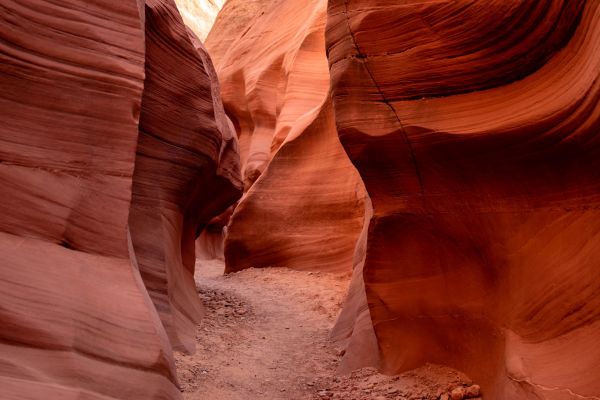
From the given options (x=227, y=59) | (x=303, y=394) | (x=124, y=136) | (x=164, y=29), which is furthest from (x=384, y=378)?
(x=227, y=59)

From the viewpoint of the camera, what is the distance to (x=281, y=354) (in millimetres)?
6332

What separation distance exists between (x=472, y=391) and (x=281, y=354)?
255cm

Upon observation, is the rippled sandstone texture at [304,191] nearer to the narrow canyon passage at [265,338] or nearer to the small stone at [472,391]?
the narrow canyon passage at [265,338]

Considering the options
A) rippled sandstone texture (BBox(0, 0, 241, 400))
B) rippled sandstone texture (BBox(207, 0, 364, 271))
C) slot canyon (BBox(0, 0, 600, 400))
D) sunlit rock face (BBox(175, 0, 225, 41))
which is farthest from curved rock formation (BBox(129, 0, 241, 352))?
sunlit rock face (BBox(175, 0, 225, 41))

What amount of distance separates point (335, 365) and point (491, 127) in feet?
9.89

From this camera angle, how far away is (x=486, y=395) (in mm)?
4148

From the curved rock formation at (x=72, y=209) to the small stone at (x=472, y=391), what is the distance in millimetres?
2111

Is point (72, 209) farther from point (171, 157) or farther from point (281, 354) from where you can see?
point (281, 354)

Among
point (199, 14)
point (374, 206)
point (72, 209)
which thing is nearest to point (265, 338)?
point (374, 206)

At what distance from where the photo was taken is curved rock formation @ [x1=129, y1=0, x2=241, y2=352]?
593 cm

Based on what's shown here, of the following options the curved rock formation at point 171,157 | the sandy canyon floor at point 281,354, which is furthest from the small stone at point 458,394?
the curved rock formation at point 171,157

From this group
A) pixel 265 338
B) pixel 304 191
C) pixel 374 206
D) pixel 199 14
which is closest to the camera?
pixel 374 206

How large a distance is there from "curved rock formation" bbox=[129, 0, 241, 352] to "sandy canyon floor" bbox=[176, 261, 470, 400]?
41 centimetres

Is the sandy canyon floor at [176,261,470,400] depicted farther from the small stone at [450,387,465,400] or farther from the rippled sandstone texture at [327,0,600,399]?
the rippled sandstone texture at [327,0,600,399]
